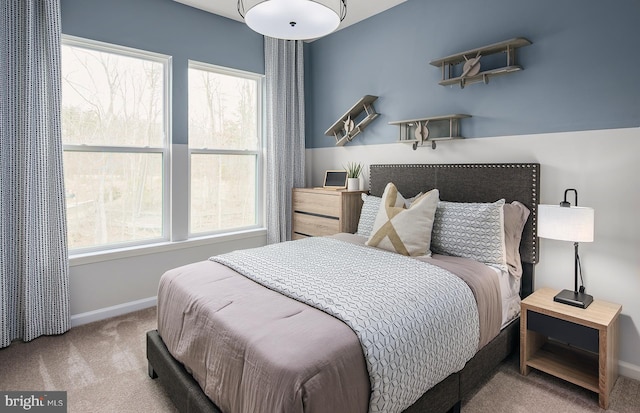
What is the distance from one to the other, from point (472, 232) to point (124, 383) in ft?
7.71

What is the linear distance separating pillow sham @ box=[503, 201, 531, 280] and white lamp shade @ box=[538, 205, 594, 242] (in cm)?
32

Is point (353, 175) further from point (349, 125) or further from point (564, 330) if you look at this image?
point (564, 330)

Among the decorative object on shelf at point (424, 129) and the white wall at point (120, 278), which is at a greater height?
the decorative object on shelf at point (424, 129)

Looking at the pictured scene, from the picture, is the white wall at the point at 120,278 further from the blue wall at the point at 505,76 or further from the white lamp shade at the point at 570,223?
the white lamp shade at the point at 570,223

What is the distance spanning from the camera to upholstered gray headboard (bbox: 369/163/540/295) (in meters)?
2.50

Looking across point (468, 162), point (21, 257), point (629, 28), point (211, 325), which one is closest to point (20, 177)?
point (21, 257)

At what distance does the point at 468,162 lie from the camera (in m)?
2.90

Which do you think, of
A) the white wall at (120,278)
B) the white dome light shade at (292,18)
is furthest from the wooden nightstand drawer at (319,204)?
the white dome light shade at (292,18)

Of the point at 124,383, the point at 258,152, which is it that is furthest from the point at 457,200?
the point at 124,383

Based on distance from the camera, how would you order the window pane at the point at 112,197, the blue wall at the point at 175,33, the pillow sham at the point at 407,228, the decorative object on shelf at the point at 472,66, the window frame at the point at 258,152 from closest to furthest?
the pillow sham at the point at 407,228 < the decorative object on shelf at the point at 472,66 < the blue wall at the point at 175,33 < the window pane at the point at 112,197 < the window frame at the point at 258,152

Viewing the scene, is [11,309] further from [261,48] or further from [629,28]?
[629,28]

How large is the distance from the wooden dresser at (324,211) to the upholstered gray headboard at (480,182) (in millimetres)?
356

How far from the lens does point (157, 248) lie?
332cm

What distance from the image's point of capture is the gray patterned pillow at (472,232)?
2.33 m
